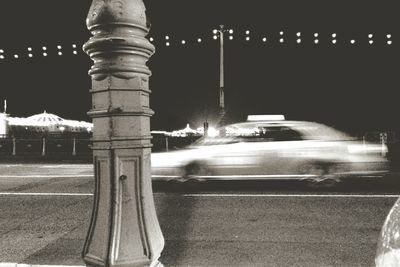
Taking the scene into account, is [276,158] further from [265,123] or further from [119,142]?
[119,142]

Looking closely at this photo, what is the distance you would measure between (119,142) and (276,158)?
6.82 meters

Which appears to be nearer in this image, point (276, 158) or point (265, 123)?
point (276, 158)

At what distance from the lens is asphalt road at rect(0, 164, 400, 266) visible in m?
4.73

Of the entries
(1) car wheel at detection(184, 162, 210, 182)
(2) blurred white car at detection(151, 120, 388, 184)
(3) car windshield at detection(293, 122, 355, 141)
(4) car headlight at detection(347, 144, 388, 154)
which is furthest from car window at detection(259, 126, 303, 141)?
(1) car wheel at detection(184, 162, 210, 182)

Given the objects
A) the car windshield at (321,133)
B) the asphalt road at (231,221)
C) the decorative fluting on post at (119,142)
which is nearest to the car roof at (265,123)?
the car windshield at (321,133)

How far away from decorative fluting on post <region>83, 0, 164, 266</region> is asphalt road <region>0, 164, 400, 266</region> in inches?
72.9

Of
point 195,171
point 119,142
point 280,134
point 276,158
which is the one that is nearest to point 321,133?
point 280,134

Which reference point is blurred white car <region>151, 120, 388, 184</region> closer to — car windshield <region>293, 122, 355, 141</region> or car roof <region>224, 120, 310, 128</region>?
car windshield <region>293, 122, 355, 141</region>

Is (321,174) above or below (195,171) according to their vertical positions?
below

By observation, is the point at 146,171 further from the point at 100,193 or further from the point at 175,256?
the point at 175,256

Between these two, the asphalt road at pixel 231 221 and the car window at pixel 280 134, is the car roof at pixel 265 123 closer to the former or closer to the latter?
the car window at pixel 280 134

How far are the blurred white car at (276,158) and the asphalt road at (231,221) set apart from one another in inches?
13.7

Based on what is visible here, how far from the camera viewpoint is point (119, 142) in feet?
8.91

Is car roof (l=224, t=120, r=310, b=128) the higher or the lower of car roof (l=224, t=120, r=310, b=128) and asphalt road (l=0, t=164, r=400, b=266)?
the higher
